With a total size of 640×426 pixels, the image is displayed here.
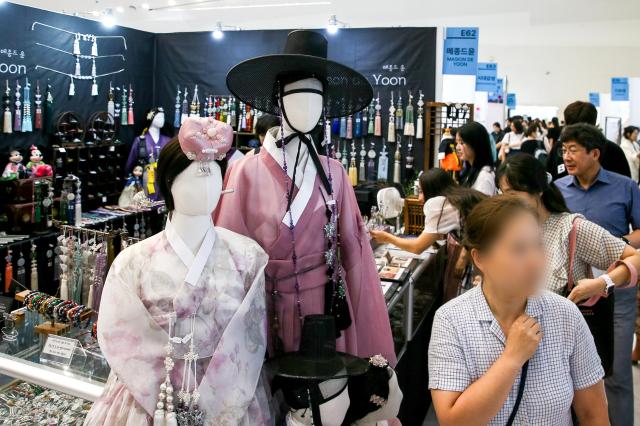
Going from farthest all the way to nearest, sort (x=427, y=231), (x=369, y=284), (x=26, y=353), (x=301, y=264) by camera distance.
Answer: (x=427, y=231) → (x=26, y=353) → (x=369, y=284) → (x=301, y=264)

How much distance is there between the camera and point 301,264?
6.10 ft

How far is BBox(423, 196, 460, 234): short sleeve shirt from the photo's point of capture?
11.9 feet

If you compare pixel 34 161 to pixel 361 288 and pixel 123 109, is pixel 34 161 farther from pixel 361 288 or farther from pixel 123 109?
pixel 361 288

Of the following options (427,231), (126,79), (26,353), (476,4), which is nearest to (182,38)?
(126,79)

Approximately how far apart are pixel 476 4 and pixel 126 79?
5171mm

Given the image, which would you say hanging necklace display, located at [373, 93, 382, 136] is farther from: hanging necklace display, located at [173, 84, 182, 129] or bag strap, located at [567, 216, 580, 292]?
bag strap, located at [567, 216, 580, 292]

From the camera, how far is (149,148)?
25.0 feet

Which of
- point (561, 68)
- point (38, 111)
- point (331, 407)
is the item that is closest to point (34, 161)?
point (38, 111)

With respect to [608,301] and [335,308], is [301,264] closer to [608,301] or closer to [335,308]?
[335,308]

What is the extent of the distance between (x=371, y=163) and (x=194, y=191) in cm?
595

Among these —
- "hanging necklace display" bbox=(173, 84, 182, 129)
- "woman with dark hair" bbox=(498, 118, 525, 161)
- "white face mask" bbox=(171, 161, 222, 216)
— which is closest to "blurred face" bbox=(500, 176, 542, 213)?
"white face mask" bbox=(171, 161, 222, 216)

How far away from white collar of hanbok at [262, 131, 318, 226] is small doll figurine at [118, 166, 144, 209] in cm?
543

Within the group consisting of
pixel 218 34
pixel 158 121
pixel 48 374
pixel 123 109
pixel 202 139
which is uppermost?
pixel 218 34

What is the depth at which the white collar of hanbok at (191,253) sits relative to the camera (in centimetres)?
155
